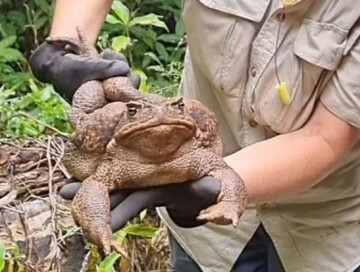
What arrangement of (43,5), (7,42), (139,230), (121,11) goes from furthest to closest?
(43,5) < (7,42) < (121,11) < (139,230)

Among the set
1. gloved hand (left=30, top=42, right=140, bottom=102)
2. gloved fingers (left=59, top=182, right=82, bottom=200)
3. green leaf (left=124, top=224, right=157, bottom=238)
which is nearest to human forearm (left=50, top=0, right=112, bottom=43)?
gloved hand (left=30, top=42, right=140, bottom=102)

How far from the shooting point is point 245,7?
164cm

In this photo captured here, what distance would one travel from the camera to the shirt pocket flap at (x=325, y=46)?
1.56 m

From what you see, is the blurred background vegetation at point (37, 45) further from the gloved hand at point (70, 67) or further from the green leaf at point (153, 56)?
the gloved hand at point (70, 67)

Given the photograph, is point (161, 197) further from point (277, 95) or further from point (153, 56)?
point (153, 56)

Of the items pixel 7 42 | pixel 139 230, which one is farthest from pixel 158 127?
pixel 7 42

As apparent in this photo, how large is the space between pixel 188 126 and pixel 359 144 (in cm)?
52

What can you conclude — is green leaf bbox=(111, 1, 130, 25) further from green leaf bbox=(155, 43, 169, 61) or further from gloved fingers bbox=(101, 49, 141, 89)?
gloved fingers bbox=(101, 49, 141, 89)

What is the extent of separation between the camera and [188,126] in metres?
1.32

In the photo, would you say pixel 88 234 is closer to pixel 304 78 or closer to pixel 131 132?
pixel 131 132

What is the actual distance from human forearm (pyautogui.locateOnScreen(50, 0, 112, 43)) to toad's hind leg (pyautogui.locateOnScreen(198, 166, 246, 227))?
0.44 m

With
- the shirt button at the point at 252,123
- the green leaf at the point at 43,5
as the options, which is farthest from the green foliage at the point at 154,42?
the shirt button at the point at 252,123

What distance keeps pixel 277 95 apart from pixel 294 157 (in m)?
0.12

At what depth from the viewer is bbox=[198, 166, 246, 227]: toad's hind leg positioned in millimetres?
1331
